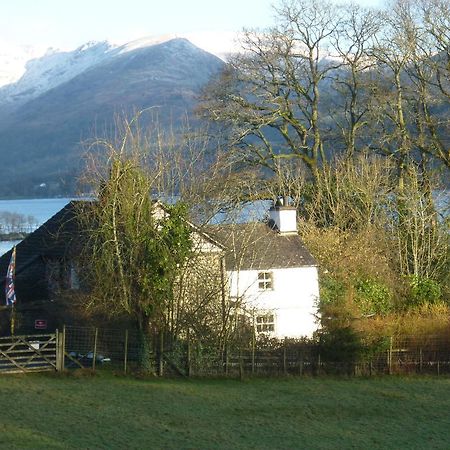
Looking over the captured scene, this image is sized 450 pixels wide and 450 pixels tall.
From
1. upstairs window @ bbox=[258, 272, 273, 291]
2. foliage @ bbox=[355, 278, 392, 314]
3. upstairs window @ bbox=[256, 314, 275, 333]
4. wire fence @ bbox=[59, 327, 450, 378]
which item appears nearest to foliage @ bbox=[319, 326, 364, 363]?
wire fence @ bbox=[59, 327, 450, 378]

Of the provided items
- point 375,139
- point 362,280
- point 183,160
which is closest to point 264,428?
point 183,160

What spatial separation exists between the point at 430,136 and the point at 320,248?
34.5ft

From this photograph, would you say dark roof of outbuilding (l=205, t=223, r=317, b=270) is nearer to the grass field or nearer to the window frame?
the window frame

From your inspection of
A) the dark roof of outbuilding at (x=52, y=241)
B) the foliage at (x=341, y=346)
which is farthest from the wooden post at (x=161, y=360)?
the dark roof of outbuilding at (x=52, y=241)

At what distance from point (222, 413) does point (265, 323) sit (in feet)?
40.3

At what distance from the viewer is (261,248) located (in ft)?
126

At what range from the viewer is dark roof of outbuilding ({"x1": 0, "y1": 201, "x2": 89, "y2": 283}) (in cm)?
3509

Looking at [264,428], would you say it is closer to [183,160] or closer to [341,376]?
[341,376]

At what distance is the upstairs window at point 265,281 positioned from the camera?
37781 mm

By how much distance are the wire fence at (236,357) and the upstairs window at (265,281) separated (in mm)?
6662

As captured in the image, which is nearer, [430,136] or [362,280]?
[362,280]

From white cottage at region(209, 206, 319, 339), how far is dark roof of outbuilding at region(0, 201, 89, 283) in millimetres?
6378

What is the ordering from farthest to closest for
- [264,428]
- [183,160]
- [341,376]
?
[183,160], [341,376], [264,428]

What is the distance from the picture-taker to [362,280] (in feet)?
130
